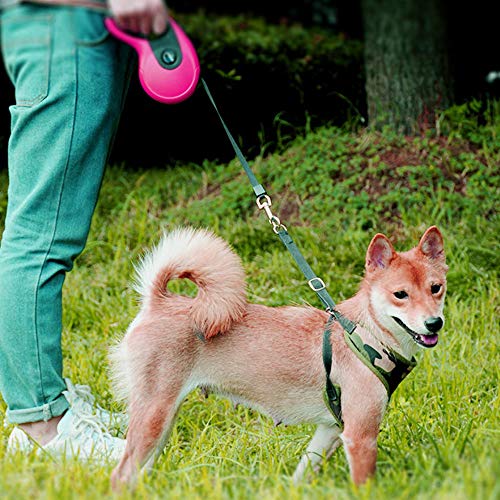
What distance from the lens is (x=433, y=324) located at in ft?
9.20

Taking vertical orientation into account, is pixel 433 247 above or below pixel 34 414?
above

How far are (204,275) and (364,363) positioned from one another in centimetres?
68

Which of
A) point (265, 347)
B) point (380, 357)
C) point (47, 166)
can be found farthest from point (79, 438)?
point (380, 357)

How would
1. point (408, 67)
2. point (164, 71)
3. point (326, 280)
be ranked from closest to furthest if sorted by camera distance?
point (164, 71) < point (326, 280) < point (408, 67)

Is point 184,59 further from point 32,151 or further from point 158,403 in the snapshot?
point 158,403

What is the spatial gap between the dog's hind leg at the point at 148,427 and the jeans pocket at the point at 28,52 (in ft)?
3.80

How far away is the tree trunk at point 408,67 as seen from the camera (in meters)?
6.09

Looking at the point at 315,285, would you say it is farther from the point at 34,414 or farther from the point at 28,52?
the point at 28,52

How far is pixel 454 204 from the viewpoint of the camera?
5.39 metres

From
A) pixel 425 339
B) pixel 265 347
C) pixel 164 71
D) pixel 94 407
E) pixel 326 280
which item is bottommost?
pixel 94 407

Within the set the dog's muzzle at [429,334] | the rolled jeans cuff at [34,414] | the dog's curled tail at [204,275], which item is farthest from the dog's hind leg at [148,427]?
the dog's muzzle at [429,334]

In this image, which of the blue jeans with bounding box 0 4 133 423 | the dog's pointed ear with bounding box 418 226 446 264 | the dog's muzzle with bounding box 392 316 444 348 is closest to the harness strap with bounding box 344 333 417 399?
the dog's muzzle with bounding box 392 316 444 348

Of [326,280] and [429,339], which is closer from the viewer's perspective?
[429,339]

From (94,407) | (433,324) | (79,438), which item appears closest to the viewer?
(433,324)
